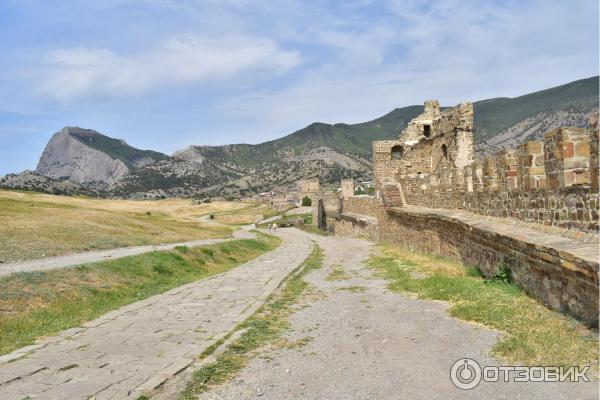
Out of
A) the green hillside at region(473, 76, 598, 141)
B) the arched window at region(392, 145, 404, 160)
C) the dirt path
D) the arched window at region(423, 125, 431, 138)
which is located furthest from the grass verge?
the green hillside at region(473, 76, 598, 141)

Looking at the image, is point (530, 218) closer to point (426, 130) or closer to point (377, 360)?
point (377, 360)

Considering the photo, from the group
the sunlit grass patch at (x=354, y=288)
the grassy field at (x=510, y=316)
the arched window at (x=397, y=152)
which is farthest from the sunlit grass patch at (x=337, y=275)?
the arched window at (x=397, y=152)

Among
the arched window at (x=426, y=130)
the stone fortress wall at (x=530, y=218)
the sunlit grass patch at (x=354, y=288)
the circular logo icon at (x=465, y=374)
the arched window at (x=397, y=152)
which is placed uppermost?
the arched window at (x=426, y=130)

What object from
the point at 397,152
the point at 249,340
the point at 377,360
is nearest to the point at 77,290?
the point at 249,340

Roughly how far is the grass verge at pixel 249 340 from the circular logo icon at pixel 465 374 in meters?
2.18

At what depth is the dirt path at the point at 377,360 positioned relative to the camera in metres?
4.42

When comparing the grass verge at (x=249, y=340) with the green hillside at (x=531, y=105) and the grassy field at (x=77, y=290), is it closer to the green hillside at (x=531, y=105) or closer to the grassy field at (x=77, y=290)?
the grassy field at (x=77, y=290)

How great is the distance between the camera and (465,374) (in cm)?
477

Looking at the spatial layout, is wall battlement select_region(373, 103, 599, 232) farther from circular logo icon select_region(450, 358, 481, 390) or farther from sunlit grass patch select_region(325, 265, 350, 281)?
sunlit grass patch select_region(325, 265, 350, 281)

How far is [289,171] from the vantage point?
19262 centimetres

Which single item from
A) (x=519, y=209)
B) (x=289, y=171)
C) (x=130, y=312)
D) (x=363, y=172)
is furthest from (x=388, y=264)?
(x=289, y=171)

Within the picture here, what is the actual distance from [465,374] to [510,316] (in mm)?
1990

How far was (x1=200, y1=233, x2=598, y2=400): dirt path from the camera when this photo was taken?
442 centimetres

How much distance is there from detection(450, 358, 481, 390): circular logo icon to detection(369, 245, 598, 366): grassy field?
0.36 metres
